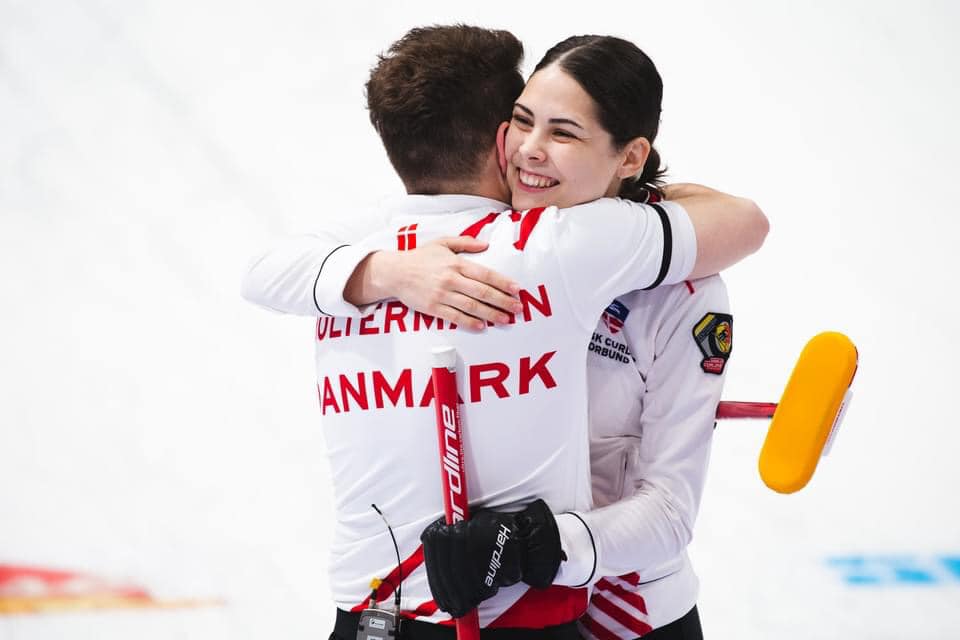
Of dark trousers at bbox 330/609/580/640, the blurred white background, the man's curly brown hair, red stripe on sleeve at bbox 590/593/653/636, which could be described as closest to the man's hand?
the man's curly brown hair

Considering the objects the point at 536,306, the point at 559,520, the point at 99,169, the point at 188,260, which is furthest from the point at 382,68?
the point at 99,169

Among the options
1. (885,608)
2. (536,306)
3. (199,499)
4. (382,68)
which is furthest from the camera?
(199,499)

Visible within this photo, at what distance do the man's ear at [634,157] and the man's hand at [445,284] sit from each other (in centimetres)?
30

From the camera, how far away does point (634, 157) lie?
1.56 meters

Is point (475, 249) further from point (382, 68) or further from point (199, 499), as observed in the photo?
point (199, 499)

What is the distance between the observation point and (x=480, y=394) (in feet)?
4.50

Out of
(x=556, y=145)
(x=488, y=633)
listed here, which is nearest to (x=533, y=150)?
(x=556, y=145)

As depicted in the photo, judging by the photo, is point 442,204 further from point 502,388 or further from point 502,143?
point 502,388

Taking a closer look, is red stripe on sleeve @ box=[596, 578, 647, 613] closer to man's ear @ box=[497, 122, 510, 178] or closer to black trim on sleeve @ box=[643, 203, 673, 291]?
black trim on sleeve @ box=[643, 203, 673, 291]

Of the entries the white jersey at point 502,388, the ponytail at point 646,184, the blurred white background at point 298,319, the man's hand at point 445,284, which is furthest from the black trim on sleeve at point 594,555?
the blurred white background at point 298,319

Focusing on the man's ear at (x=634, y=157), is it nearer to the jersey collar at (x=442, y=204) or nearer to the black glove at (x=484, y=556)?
the jersey collar at (x=442, y=204)

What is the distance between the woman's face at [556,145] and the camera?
148 cm

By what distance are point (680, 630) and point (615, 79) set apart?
34.8 inches

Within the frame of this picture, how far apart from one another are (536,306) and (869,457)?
2.31 meters
